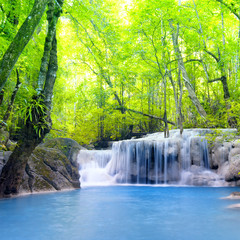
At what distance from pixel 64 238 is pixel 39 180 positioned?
14.3ft

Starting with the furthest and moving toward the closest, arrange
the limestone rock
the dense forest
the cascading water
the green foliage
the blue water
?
the cascading water
the limestone rock
the dense forest
the green foliage
the blue water

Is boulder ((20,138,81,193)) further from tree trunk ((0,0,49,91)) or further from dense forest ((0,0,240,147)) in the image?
tree trunk ((0,0,49,91))

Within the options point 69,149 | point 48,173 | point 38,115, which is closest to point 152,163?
point 69,149

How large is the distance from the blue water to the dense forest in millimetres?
1741

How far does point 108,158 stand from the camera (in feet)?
43.6

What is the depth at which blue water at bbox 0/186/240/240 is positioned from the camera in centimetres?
345

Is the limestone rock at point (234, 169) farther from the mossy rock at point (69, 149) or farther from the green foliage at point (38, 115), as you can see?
the green foliage at point (38, 115)

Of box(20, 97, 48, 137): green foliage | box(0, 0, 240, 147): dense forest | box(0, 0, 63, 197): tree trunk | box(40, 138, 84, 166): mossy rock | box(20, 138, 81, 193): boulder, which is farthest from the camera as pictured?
box(40, 138, 84, 166): mossy rock

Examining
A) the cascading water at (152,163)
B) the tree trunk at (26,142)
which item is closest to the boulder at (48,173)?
the tree trunk at (26,142)

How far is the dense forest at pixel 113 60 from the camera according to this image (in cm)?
613

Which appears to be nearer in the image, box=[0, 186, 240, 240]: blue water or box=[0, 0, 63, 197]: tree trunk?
box=[0, 186, 240, 240]: blue water

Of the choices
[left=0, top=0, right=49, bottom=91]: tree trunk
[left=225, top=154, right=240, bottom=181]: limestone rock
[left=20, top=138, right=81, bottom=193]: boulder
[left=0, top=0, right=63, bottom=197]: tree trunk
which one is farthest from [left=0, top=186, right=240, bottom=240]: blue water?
[left=225, top=154, right=240, bottom=181]: limestone rock

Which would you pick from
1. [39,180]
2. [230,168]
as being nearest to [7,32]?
[39,180]

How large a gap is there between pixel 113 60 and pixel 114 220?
343 inches
